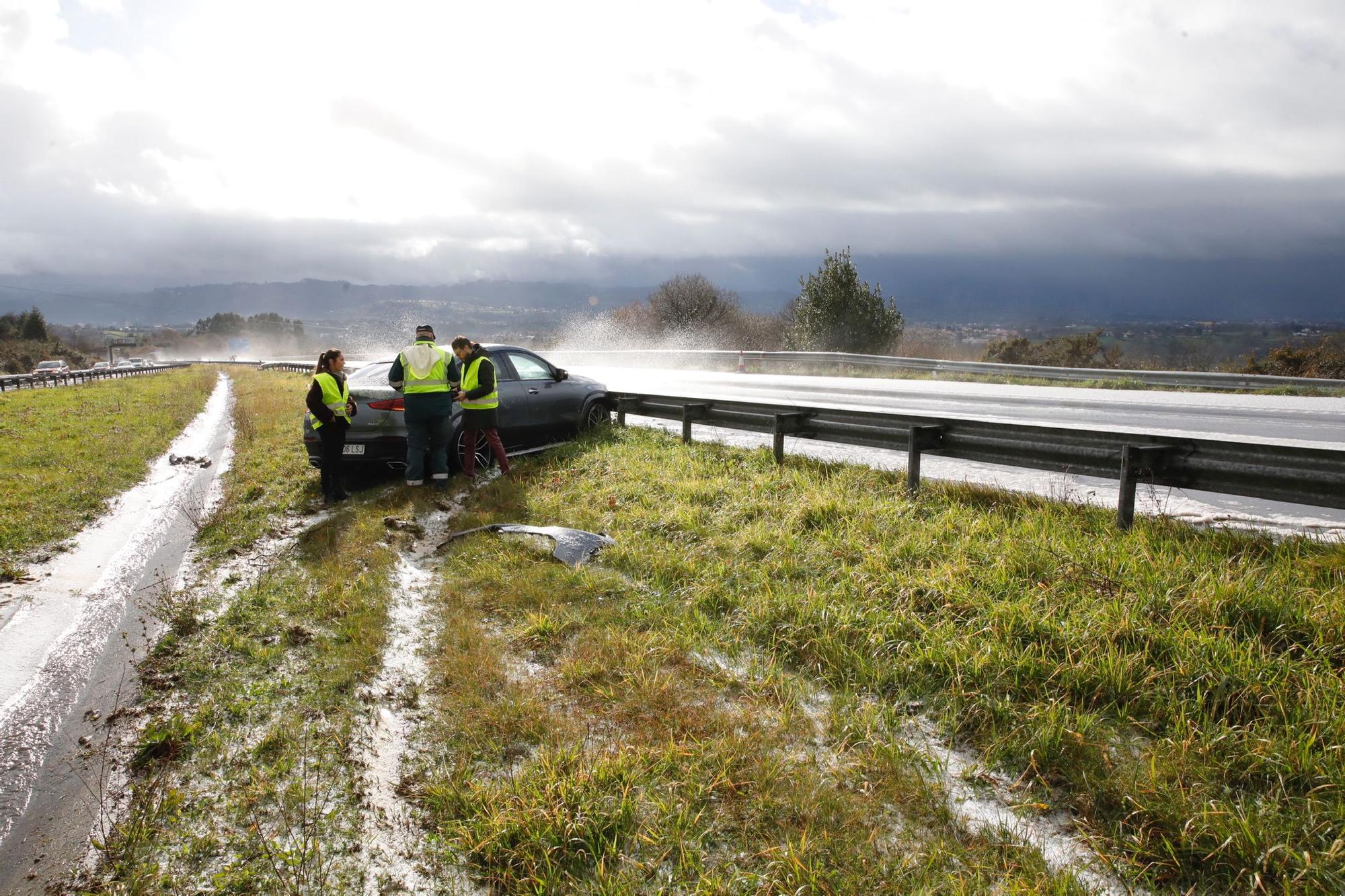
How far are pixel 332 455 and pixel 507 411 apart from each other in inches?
94.2

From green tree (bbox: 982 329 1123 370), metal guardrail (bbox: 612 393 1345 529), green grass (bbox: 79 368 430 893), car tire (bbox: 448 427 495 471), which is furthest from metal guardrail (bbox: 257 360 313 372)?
green grass (bbox: 79 368 430 893)

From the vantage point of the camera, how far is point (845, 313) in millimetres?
38219

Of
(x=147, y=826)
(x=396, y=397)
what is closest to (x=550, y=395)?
(x=396, y=397)

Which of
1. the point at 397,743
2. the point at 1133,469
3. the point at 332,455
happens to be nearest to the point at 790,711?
the point at 397,743

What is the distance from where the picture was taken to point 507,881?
2.86m

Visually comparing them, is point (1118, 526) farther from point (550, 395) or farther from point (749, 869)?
point (550, 395)

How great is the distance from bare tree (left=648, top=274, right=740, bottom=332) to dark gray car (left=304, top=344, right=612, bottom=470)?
182 ft

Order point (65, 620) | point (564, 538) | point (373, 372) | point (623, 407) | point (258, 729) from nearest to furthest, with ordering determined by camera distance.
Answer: point (258, 729) → point (65, 620) → point (564, 538) → point (373, 372) → point (623, 407)

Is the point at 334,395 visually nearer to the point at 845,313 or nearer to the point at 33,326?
the point at 845,313

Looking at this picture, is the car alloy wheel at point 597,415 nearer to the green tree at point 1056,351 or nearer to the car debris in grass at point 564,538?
the car debris in grass at point 564,538

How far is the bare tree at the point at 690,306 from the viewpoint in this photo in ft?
221

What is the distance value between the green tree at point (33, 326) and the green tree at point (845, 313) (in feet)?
327

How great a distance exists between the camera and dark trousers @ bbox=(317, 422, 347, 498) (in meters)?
8.85

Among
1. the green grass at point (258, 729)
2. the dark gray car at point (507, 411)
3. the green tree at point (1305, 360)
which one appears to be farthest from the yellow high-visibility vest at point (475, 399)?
the green tree at point (1305, 360)
